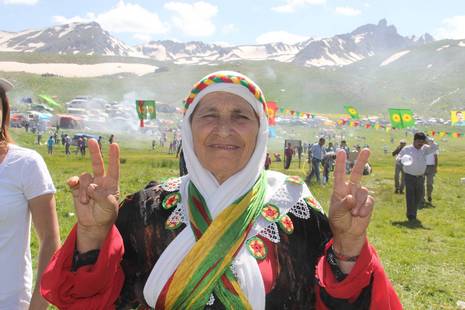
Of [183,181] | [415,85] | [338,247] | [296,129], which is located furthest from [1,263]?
[415,85]

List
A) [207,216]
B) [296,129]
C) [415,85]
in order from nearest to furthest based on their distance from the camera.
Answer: [207,216]
[296,129]
[415,85]

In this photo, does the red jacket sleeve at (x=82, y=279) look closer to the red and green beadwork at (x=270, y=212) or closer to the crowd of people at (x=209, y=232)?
the crowd of people at (x=209, y=232)

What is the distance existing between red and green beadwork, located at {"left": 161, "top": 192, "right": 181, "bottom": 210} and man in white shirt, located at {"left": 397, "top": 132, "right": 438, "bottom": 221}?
30.3 feet

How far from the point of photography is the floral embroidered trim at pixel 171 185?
8.50 feet

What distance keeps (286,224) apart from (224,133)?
0.58 m

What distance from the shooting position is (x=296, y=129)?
223 ft

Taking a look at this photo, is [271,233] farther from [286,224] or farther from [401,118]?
[401,118]

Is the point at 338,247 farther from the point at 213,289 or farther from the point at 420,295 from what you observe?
the point at 420,295

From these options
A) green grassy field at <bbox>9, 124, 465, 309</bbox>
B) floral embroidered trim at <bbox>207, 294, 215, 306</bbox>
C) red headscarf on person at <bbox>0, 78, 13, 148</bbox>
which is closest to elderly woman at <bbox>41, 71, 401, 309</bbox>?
floral embroidered trim at <bbox>207, 294, 215, 306</bbox>

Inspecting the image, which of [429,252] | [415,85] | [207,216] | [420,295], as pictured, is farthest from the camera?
[415,85]

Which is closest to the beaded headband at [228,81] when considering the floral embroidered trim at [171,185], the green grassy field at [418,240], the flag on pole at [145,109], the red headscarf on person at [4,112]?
the floral embroidered trim at [171,185]

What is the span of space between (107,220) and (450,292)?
570 cm

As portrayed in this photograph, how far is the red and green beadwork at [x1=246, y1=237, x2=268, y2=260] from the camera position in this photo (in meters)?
2.30

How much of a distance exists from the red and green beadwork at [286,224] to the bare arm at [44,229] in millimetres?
1347
